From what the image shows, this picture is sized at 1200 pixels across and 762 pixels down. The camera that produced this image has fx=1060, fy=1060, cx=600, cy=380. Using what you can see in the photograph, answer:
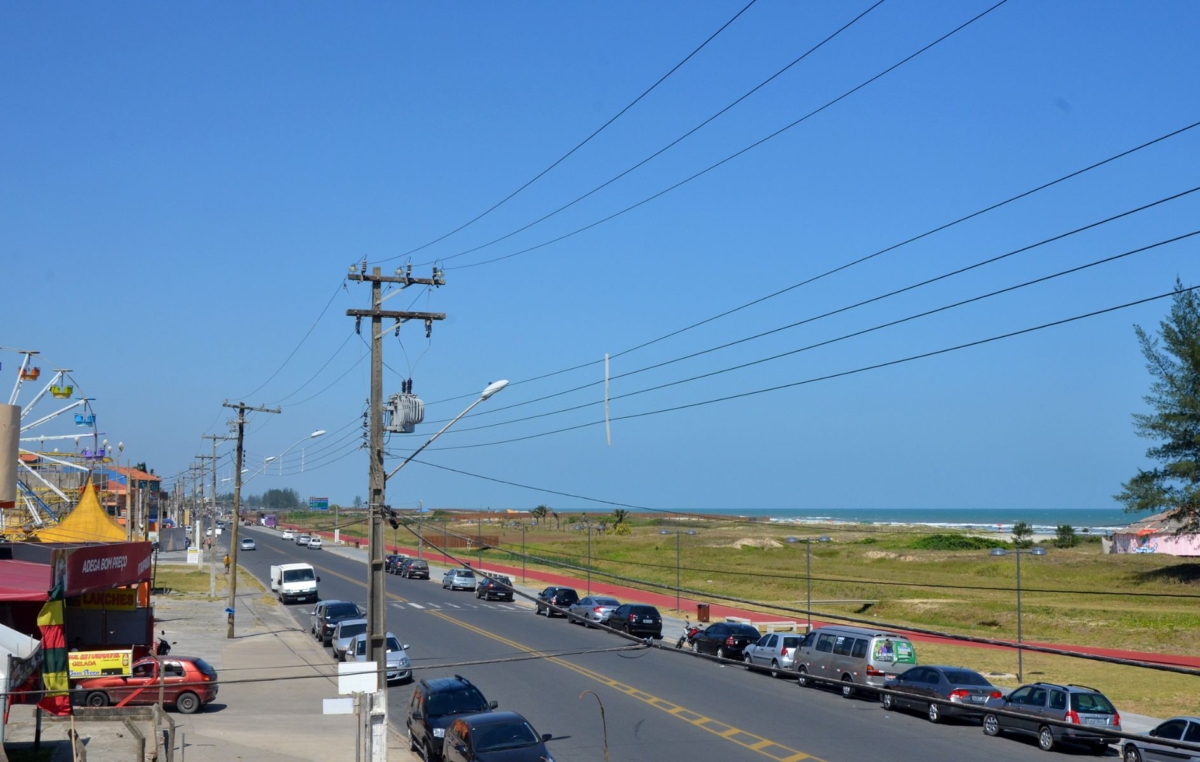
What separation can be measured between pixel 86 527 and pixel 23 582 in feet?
105

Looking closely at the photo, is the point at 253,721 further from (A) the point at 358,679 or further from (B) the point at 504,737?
(A) the point at 358,679

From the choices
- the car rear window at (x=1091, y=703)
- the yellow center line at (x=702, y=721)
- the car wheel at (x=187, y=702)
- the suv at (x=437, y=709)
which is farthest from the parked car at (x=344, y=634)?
the car rear window at (x=1091, y=703)

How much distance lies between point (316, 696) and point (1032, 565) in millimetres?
63696

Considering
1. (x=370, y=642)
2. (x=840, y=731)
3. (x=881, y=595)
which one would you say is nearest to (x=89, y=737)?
(x=370, y=642)

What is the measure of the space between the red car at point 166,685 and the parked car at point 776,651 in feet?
52.9

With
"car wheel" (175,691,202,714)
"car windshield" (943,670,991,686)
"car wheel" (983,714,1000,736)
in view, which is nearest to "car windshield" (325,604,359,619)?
"car wheel" (175,691,202,714)

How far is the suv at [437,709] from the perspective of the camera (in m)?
22.6

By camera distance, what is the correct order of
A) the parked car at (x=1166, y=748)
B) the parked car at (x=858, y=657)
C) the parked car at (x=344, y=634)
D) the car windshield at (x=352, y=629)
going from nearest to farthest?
the parked car at (x=1166, y=748), the parked car at (x=858, y=657), the parked car at (x=344, y=634), the car windshield at (x=352, y=629)

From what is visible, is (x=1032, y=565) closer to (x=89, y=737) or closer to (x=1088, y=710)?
(x=1088, y=710)

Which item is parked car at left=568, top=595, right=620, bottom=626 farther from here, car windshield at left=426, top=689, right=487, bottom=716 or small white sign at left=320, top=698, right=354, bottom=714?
small white sign at left=320, top=698, right=354, bottom=714

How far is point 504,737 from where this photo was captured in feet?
65.7

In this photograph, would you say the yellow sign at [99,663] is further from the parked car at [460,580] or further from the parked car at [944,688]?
the parked car at [460,580]

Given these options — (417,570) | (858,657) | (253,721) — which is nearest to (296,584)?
(417,570)

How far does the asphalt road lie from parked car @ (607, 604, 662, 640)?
0.86 metres
